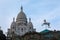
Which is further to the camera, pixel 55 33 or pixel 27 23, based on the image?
pixel 27 23

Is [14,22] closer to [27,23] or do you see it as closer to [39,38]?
[27,23]

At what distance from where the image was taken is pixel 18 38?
42.5m

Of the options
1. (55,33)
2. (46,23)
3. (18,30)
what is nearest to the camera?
(55,33)

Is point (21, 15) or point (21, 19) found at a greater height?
point (21, 15)

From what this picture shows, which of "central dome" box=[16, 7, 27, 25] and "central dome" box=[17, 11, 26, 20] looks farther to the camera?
"central dome" box=[17, 11, 26, 20]

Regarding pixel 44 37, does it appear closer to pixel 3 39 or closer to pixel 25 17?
pixel 3 39

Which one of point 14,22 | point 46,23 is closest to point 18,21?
point 14,22

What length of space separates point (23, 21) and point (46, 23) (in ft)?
107

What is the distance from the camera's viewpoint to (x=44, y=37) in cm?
4138

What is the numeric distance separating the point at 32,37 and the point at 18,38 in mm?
2648

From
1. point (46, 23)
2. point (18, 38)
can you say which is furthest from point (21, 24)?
point (18, 38)

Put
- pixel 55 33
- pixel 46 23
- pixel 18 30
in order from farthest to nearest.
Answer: pixel 18 30, pixel 46 23, pixel 55 33

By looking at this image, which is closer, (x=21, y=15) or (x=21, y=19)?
(x=21, y=19)

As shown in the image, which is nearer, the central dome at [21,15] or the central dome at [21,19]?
the central dome at [21,19]
